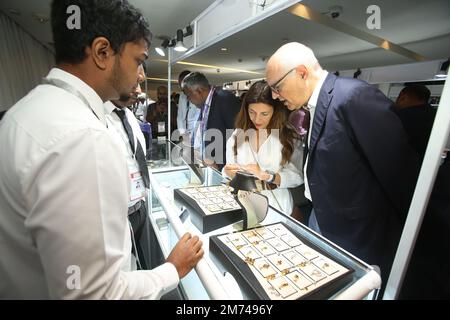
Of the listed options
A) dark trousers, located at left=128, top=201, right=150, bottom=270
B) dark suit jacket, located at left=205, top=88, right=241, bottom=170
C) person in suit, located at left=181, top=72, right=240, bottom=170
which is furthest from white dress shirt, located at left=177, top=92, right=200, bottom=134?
dark trousers, located at left=128, top=201, right=150, bottom=270

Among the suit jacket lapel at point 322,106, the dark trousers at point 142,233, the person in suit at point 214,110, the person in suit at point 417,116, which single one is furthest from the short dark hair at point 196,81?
the person in suit at point 417,116

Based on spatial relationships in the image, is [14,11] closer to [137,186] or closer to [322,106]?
[137,186]

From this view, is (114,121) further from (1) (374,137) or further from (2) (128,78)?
(1) (374,137)

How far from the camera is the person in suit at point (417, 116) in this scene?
1169 mm

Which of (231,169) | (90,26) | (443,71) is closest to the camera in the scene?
(90,26)

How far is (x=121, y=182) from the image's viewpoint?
54cm

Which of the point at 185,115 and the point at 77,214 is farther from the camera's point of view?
the point at 185,115

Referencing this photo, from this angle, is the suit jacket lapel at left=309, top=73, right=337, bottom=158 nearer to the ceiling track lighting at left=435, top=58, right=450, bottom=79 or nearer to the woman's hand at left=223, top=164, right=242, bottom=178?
the woman's hand at left=223, top=164, right=242, bottom=178

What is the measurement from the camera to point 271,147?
1.56m

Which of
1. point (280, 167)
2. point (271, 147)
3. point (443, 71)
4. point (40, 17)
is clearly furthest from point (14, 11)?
point (443, 71)

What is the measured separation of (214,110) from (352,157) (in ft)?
6.02

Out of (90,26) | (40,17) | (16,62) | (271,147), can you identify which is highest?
(40,17)

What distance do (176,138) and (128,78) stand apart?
3.50 m

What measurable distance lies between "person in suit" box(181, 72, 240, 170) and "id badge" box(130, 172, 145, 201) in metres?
1.10
